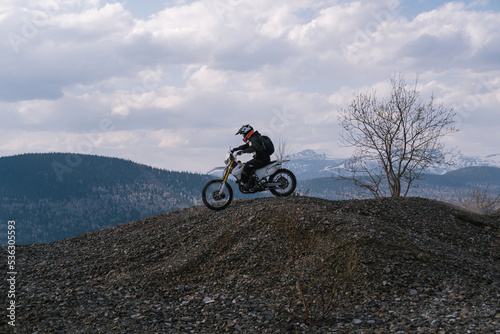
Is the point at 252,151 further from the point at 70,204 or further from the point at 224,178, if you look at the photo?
the point at 70,204

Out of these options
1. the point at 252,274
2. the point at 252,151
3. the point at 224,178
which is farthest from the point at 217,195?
the point at 252,274

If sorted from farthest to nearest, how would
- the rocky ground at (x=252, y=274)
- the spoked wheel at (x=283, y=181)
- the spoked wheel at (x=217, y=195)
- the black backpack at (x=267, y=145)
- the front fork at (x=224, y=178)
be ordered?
the spoked wheel at (x=283, y=181) → the black backpack at (x=267, y=145) → the spoked wheel at (x=217, y=195) → the front fork at (x=224, y=178) → the rocky ground at (x=252, y=274)

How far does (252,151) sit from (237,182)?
1232mm

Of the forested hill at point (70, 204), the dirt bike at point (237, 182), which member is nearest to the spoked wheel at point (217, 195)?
the dirt bike at point (237, 182)

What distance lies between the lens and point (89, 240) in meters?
15.5

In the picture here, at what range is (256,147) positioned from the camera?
1416 centimetres

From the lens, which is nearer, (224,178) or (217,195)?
(224,178)

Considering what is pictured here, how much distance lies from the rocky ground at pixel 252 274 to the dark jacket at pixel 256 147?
1.86m


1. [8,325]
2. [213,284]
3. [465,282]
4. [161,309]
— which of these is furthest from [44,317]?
[465,282]

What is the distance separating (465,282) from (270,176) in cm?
742

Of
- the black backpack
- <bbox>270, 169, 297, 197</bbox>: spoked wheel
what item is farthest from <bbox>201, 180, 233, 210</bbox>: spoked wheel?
the black backpack

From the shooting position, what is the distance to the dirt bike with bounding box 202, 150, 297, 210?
1411cm

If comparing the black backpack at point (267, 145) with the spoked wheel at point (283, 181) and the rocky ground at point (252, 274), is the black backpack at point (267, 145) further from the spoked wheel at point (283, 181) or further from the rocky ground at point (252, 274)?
the rocky ground at point (252, 274)

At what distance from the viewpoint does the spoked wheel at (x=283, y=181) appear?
14867mm
